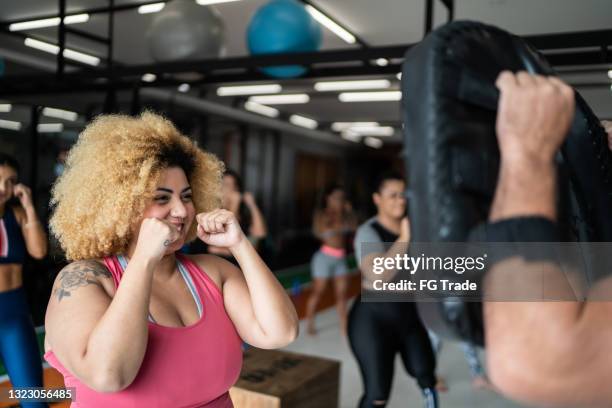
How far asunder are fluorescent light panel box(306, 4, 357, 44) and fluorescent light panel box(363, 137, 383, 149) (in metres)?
9.63

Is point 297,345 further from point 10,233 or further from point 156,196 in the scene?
point 156,196

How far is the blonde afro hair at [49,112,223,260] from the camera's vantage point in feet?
4.35

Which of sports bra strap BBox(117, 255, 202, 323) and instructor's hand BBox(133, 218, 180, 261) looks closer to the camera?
instructor's hand BBox(133, 218, 180, 261)

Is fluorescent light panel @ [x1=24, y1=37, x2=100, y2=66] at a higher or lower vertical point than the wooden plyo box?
higher

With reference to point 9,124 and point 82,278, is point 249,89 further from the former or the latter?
point 82,278

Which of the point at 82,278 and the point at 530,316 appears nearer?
the point at 530,316

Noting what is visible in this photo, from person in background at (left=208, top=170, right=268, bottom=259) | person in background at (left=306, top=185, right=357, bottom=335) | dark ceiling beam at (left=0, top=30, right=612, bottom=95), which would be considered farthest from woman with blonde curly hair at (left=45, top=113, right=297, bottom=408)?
person in background at (left=306, top=185, right=357, bottom=335)

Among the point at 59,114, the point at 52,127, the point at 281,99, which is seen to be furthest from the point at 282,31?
the point at 281,99

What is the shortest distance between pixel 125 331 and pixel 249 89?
290 inches

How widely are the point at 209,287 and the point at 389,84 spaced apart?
20.3ft

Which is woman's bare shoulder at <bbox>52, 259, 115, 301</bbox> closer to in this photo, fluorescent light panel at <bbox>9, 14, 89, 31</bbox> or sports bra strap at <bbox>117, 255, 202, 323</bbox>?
sports bra strap at <bbox>117, 255, 202, 323</bbox>

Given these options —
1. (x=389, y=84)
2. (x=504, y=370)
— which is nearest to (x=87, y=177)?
(x=504, y=370)

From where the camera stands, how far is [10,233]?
111 inches

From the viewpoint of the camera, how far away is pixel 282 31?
288 cm
